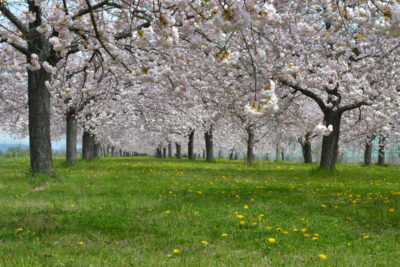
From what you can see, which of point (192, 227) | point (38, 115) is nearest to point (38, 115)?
point (38, 115)

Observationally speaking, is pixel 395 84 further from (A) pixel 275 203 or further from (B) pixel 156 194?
(B) pixel 156 194

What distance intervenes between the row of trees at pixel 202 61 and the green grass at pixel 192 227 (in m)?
1.53

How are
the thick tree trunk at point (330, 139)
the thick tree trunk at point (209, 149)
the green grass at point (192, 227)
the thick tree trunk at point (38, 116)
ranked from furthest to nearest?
the thick tree trunk at point (209, 149) → the thick tree trunk at point (330, 139) → the thick tree trunk at point (38, 116) → the green grass at point (192, 227)

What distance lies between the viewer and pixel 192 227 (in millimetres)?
6066

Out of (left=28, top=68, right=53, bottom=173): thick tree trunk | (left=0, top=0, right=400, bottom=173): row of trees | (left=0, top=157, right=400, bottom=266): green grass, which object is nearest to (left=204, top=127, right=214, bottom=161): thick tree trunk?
(left=0, top=0, right=400, bottom=173): row of trees

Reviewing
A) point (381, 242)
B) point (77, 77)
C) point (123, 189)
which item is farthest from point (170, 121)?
point (381, 242)

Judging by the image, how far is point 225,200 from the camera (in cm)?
848

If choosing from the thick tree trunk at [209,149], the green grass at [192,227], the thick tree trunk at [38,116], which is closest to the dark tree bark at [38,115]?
the thick tree trunk at [38,116]

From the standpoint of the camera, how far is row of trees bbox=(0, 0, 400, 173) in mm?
4375

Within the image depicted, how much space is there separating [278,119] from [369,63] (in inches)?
300

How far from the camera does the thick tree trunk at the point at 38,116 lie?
1163 cm

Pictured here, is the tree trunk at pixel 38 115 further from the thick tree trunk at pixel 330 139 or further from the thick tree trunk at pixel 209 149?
the thick tree trunk at pixel 209 149

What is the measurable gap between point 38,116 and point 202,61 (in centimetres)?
474

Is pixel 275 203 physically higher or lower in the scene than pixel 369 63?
lower
